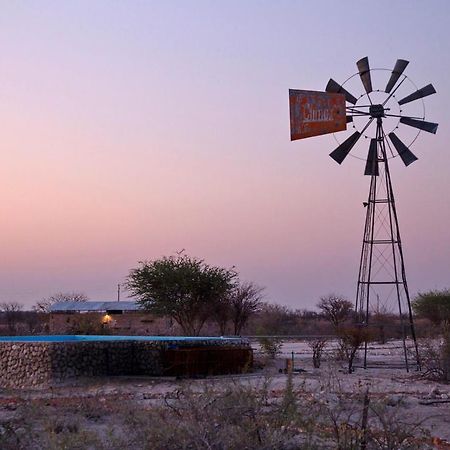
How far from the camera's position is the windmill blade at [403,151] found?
85.0 ft

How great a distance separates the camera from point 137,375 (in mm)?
24719

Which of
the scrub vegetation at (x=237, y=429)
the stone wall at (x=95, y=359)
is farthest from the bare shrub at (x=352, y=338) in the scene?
the scrub vegetation at (x=237, y=429)

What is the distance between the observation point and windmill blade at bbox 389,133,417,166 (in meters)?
25.9

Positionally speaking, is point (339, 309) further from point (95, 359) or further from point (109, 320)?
point (95, 359)

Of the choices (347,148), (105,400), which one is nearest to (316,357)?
(347,148)

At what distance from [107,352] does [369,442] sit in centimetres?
1763

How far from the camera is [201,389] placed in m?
10.4

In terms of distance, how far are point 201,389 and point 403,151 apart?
17.4 meters

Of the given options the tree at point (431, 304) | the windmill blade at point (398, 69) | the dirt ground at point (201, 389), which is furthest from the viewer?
the tree at point (431, 304)

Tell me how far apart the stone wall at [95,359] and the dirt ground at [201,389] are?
669mm

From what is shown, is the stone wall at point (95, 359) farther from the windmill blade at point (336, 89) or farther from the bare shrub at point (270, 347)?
the windmill blade at point (336, 89)

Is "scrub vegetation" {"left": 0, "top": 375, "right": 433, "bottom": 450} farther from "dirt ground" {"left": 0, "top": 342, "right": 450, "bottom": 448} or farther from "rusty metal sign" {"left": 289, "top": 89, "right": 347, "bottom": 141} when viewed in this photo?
"rusty metal sign" {"left": 289, "top": 89, "right": 347, "bottom": 141}

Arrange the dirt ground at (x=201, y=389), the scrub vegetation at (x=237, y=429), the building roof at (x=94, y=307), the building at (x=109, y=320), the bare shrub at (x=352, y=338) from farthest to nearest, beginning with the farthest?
the building roof at (x=94, y=307) → the building at (x=109, y=320) → the bare shrub at (x=352, y=338) → the dirt ground at (x=201, y=389) → the scrub vegetation at (x=237, y=429)

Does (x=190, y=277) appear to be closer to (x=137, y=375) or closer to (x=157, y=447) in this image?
(x=137, y=375)
